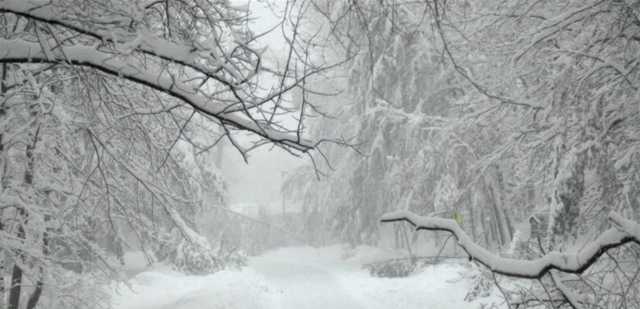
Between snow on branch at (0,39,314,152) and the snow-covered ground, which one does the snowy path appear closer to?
the snow-covered ground

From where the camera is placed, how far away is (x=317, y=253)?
2458 centimetres

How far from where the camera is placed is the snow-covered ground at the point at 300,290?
10328 millimetres

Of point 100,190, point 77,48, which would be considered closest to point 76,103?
point 100,190

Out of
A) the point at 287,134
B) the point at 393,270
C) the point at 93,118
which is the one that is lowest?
the point at 393,270

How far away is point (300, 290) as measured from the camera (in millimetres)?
13586

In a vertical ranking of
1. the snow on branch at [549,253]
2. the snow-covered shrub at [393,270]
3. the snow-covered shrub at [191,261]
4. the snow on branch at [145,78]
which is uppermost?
the snow on branch at [145,78]

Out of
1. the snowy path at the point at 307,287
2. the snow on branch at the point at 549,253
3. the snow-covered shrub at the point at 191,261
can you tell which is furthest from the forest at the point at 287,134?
the snow-covered shrub at the point at 191,261

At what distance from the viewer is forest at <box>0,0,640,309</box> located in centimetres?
236

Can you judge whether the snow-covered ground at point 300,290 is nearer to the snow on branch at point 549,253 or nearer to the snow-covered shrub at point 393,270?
the snow-covered shrub at point 393,270

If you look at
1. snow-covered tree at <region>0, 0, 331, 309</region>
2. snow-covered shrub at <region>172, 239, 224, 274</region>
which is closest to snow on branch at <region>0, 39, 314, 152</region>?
snow-covered tree at <region>0, 0, 331, 309</region>

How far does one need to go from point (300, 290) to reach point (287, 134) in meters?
11.8

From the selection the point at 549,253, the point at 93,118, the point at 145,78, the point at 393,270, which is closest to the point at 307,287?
the point at 393,270

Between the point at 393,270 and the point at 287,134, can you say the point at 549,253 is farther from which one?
the point at 393,270

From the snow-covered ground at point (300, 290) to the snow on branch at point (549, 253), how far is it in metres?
7.38
